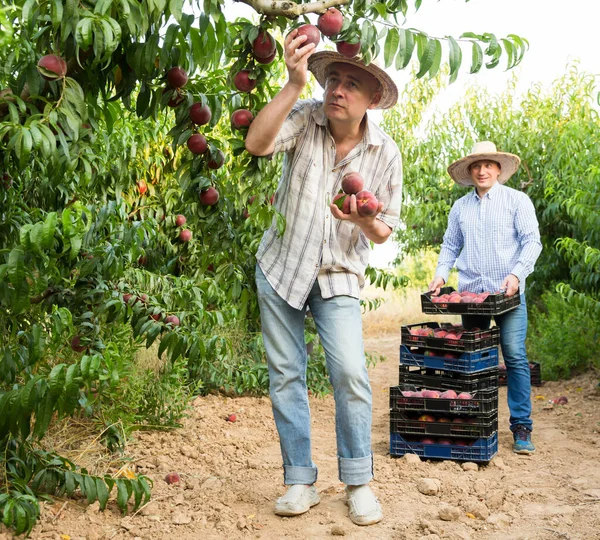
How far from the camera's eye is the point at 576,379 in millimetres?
7617

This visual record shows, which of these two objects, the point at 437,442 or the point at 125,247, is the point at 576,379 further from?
the point at 125,247

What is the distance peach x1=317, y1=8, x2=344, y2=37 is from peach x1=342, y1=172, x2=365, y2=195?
679mm

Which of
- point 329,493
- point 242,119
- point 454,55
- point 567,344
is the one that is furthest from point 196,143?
point 567,344

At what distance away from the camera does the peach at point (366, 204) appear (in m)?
2.98

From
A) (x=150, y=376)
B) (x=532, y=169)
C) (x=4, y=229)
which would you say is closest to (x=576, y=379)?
(x=532, y=169)

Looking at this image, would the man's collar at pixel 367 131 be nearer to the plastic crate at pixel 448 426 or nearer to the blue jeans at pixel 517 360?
the plastic crate at pixel 448 426

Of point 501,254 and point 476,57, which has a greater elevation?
point 476,57

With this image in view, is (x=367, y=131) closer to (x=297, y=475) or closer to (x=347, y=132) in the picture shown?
(x=347, y=132)

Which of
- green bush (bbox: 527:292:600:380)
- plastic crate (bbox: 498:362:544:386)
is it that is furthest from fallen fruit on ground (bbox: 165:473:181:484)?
green bush (bbox: 527:292:600:380)

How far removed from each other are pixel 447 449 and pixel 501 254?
4.45 feet

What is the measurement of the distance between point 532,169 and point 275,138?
7.37 m

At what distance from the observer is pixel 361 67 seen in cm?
320

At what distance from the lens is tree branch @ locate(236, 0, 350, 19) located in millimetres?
2600

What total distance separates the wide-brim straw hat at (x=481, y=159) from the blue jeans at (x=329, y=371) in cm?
246
